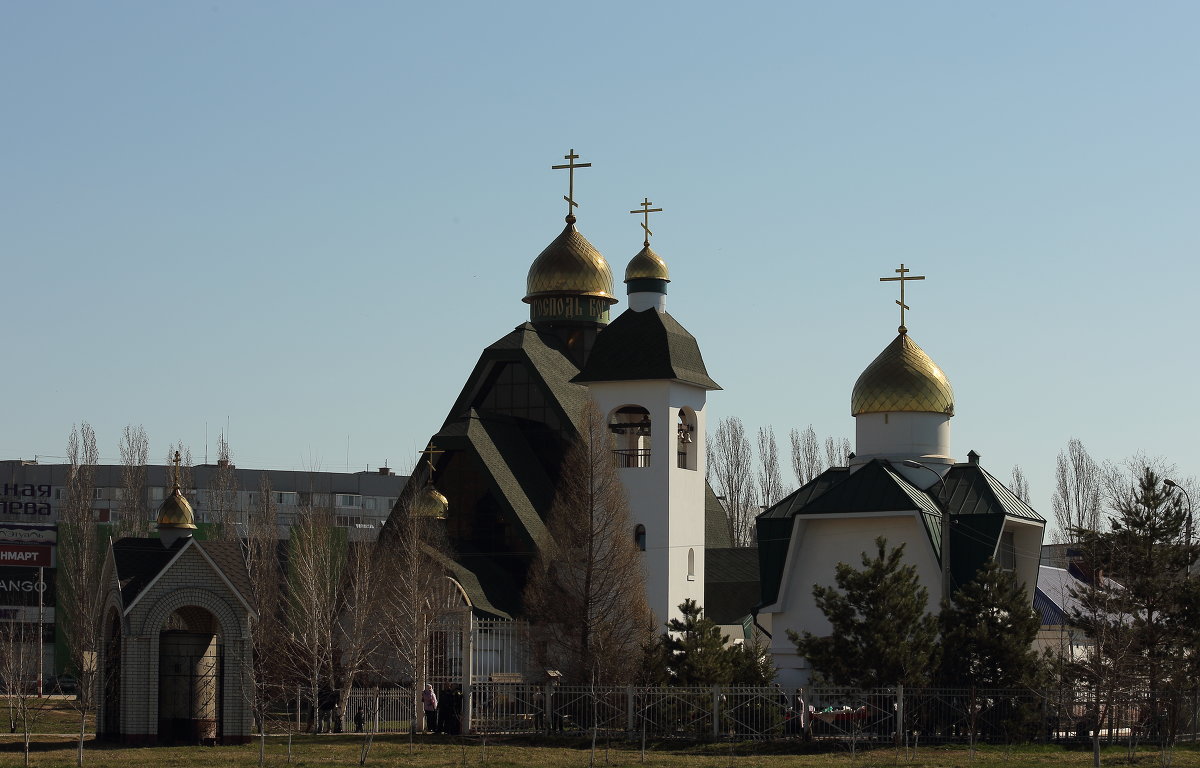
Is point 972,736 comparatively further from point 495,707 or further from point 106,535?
point 106,535

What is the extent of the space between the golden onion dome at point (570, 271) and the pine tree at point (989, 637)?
19.1 meters

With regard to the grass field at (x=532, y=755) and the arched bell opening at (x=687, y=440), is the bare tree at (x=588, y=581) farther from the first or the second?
the arched bell opening at (x=687, y=440)

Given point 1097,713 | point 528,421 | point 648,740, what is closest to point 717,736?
point 648,740

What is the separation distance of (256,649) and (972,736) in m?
14.0

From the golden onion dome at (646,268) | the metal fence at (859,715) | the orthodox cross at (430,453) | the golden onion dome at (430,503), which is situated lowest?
the metal fence at (859,715)

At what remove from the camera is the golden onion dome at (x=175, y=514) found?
2782 cm

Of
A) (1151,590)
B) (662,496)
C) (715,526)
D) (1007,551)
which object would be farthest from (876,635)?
(715,526)

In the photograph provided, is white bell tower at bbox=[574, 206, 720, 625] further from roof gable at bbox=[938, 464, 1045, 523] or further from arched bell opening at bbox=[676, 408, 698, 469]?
roof gable at bbox=[938, 464, 1045, 523]

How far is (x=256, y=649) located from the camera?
32.3 metres

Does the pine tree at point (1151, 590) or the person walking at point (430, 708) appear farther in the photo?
the person walking at point (430, 708)

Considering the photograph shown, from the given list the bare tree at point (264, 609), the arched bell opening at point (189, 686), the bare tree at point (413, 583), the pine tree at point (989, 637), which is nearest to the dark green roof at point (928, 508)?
the pine tree at point (989, 637)

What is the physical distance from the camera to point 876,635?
1041 inches

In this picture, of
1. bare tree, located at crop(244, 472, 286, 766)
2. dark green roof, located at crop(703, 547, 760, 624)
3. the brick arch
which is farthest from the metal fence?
dark green roof, located at crop(703, 547, 760, 624)

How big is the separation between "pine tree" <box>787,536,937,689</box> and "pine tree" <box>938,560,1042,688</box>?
1.59 ft
